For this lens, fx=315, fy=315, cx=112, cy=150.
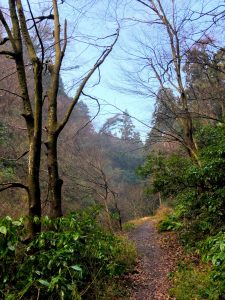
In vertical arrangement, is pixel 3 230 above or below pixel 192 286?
above

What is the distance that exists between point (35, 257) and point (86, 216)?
0.93m

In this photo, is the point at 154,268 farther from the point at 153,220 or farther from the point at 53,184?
the point at 153,220

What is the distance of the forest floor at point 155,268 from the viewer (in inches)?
225

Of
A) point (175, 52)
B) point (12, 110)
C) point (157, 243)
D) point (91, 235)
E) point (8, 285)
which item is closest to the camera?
point (8, 285)

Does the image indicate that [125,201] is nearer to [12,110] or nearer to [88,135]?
[88,135]

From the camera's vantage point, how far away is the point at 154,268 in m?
7.78

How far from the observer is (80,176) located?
16.2 m

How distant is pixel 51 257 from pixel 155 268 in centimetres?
520

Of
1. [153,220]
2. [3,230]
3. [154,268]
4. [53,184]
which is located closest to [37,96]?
[53,184]

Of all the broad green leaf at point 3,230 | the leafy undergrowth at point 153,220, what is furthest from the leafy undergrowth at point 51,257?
the leafy undergrowth at point 153,220

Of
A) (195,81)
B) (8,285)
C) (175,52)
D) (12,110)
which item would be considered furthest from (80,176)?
(8,285)

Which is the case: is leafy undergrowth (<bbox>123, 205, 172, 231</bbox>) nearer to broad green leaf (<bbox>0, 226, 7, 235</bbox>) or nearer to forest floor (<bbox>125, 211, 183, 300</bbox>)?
forest floor (<bbox>125, 211, 183, 300</bbox>)

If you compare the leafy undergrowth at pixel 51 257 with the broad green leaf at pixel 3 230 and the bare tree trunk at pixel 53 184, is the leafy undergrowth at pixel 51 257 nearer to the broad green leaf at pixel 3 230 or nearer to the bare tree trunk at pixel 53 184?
the broad green leaf at pixel 3 230

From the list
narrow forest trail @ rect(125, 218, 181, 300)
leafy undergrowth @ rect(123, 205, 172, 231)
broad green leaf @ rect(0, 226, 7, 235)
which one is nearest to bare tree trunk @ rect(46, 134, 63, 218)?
broad green leaf @ rect(0, 226, 7, 235)
